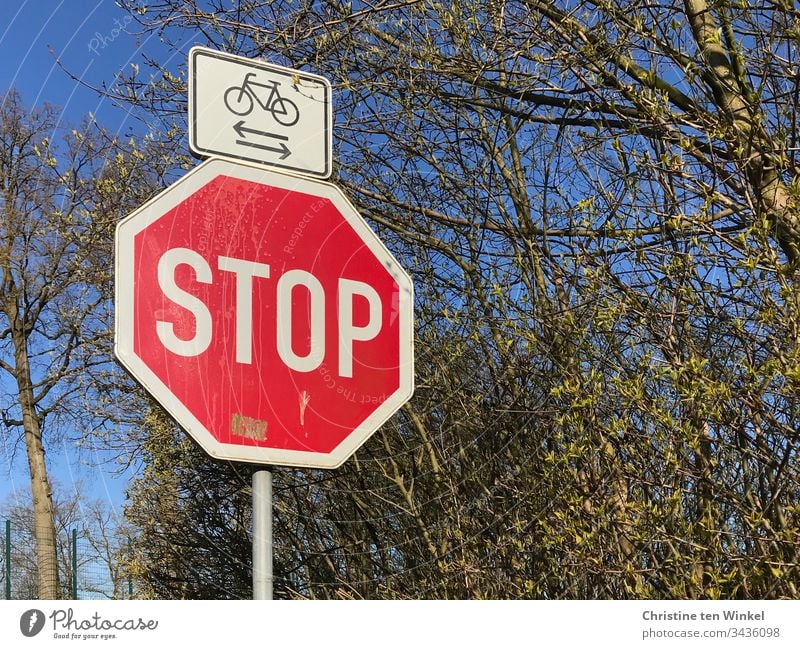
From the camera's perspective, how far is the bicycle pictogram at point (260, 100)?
2.25m

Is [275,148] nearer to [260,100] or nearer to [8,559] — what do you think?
[260,100]

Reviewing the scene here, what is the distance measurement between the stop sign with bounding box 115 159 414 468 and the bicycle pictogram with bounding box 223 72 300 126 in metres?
0.16

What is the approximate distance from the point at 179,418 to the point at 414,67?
230 centimetres

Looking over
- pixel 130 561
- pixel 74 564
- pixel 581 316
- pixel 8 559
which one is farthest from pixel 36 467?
pixel 581 316

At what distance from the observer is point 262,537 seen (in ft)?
6.33

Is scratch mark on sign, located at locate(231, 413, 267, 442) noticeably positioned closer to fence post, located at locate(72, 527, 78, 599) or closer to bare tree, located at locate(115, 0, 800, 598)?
bare tree, located at locate(115, 0, 800, 598)

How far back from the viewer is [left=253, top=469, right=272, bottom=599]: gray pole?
191 cm

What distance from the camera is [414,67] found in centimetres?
384

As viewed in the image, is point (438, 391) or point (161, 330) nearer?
point (161, 330)

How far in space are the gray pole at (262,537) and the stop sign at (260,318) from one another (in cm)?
5

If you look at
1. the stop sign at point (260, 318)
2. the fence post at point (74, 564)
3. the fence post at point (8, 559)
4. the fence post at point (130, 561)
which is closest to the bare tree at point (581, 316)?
the stop sign at point (260, 318)

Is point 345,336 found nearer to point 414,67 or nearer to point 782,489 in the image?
point 782,489

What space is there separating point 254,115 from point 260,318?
513 mm
